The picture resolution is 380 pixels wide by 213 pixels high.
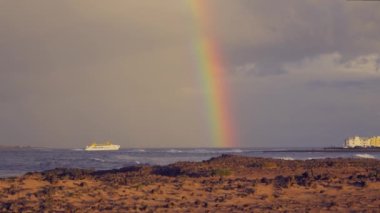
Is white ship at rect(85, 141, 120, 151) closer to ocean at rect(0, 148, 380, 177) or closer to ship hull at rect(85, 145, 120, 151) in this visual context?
ship hull at rect(85, 145, 120, 151)

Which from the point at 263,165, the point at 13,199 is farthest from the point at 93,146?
the point at 13,199

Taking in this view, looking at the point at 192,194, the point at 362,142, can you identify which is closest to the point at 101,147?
the point at 362,142

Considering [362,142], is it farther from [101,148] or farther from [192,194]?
[192,194]

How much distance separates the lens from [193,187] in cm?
2008

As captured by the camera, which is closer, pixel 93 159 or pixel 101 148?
pixel 93 159

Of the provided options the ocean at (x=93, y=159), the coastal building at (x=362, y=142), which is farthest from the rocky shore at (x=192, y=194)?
the coastal building at (x=362, y=142)

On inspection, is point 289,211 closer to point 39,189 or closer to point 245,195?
point 245,195

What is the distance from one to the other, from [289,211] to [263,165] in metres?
16.1

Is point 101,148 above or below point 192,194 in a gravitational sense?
above

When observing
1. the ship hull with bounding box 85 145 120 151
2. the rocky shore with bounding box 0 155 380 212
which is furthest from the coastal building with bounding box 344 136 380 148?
the rocky shore with bounding box 0 155 380 212

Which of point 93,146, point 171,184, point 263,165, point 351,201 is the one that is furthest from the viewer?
point 93,146

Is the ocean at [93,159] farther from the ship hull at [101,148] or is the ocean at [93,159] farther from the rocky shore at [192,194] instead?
the ship hull at [101,148]

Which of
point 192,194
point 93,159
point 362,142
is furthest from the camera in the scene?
point 362,142

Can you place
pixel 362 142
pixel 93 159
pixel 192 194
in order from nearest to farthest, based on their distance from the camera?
pixel 192 194, pixel 93 159, pixel 362 142
